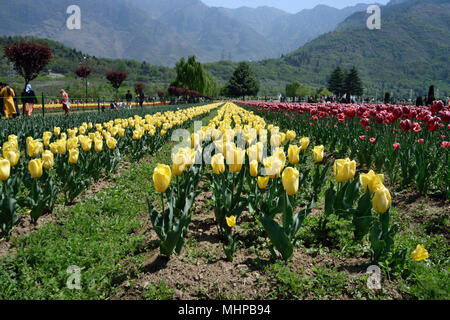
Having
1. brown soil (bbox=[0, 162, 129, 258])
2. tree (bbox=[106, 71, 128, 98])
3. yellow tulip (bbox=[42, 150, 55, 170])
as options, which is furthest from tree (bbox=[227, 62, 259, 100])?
yellow tulip (bbox=[42, 150, 55, 170])

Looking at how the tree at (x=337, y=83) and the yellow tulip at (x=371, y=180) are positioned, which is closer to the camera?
the yellow tulip at (x=371, y=180)

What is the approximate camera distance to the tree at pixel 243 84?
344 feet

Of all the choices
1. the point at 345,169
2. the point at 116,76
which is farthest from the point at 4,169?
the point at 116,76

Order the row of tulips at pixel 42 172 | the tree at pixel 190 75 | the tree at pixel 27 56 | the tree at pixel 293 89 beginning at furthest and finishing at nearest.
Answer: the tree at pixel 293 89
the tree at pixel 190 75
the tree at pixel 27 56
the row of tulips at pixel 42 172

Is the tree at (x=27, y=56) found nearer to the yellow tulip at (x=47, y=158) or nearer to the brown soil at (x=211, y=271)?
the yellow tulip at (x=47, y=158)

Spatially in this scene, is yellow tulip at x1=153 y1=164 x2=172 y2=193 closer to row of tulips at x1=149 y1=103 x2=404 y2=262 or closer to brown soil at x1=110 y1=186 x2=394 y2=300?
row of tulips at x1=149 y1=103 x2=404 y2=262

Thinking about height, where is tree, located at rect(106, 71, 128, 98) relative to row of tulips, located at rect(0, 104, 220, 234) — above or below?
above

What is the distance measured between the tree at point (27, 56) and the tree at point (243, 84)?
3495 inches

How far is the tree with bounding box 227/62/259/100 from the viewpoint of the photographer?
105m

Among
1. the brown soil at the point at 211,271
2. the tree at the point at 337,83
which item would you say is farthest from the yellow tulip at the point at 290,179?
the tree at the point at 337,83

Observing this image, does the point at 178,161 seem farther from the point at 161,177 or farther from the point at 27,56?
the point at 27,56

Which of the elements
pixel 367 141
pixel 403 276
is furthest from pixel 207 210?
pixel 367 141

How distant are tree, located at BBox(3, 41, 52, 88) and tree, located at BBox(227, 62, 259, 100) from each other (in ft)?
291
